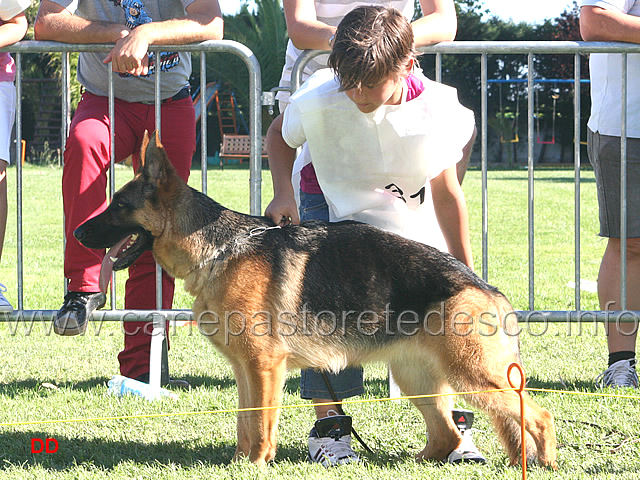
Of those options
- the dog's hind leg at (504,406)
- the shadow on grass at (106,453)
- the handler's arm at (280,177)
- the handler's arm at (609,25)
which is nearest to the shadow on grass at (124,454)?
the shadow on grass at (106,453)

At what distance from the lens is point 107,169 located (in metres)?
4.65

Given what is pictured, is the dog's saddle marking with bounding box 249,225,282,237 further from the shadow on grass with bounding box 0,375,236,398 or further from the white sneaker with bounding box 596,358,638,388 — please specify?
the white sneaker with bounding box 596,358,638,388

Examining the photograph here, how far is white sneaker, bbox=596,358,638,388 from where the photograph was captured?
4.70 metres

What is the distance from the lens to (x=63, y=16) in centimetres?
453

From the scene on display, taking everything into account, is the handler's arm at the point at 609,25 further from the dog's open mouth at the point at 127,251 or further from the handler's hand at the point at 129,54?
the dog's open mouth at the point at 127,251

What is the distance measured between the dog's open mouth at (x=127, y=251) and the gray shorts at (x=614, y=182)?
2798mm

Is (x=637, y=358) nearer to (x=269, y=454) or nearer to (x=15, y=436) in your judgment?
(x=269, y=454)

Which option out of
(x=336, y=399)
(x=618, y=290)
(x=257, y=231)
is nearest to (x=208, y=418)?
(x=336, y=399)

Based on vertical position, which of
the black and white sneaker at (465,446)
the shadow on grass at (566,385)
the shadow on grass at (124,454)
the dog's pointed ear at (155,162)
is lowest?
the shadow on grass at (566,385)

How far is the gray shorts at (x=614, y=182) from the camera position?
4.83m

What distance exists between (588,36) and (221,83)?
116 feet

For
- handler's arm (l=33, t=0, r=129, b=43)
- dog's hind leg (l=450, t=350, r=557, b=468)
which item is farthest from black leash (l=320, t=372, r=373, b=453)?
handler's arm (l=33, t=0, r=129, b=43)

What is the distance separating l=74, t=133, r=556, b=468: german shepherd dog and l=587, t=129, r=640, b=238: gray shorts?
1.76 metres

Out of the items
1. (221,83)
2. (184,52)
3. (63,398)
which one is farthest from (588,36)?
(221,83)
